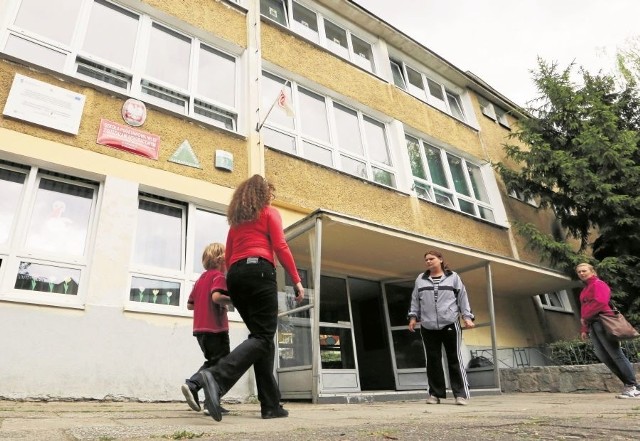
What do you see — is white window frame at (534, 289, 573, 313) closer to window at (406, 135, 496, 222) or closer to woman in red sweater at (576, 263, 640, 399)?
window at (406, 135, 496, 222)

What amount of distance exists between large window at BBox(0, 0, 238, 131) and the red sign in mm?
655

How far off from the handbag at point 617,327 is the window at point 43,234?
21.6ft

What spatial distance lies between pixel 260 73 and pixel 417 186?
14.8 ft

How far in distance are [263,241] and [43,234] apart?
3754 mm

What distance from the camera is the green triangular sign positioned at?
264 inches

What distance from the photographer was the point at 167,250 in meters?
6.31

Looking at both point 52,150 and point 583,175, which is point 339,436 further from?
point 583,175

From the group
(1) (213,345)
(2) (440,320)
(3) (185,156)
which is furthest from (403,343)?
(1) (213,345)

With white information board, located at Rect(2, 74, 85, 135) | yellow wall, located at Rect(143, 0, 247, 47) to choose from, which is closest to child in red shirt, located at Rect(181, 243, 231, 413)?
white information board, located at Rect(2, 74, 85, 135)

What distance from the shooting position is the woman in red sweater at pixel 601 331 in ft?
18.2

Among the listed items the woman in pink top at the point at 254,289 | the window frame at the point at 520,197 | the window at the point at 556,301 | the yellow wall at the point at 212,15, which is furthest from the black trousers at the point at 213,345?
the window frame at the point at 520,197

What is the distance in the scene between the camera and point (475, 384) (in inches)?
335

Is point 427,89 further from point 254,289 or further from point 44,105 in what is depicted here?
point 254,289

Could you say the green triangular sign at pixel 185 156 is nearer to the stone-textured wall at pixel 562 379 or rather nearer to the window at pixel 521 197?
the stone-textured wall at pixel 562 379
